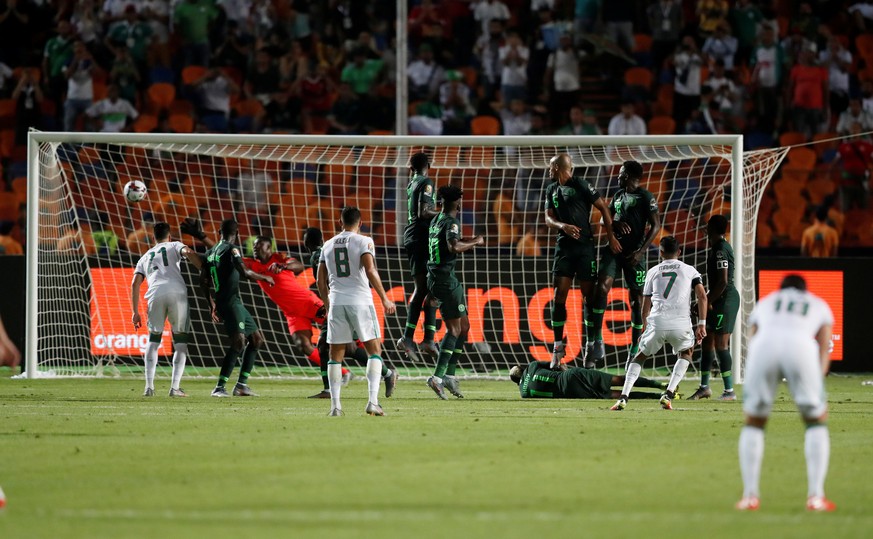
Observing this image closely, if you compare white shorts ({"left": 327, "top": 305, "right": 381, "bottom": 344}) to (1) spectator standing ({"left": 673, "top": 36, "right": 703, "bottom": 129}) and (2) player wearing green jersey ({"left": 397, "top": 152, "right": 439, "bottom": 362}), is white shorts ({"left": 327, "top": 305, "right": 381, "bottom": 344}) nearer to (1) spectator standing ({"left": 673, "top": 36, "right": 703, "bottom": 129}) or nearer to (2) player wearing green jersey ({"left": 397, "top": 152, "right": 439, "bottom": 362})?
(2) player wearing green jersey ({"left": 397, "top": 152, "right": 439, "bottom": 362})

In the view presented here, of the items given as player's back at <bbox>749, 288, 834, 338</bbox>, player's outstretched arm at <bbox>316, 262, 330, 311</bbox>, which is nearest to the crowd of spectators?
player's outstretched arm at <bbox>316, 262, 330, 311</bbox>

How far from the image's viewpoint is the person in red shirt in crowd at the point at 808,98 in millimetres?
24750

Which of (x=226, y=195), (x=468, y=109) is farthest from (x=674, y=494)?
(x=468, y=109)

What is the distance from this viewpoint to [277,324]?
67.9ft

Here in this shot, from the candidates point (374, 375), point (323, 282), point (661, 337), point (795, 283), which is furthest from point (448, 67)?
point (795, 283)

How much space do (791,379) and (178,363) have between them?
32.8ft

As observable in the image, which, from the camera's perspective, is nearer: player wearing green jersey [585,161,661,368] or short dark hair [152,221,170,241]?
player wearing green jersey [585,161,661,368]

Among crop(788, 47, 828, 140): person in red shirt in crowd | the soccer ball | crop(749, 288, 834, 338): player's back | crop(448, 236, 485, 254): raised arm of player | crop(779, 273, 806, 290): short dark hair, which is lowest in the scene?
crop(749, 288, 834, 338): player's back

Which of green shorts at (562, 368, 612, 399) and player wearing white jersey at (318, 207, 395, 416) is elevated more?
player wearing white jersey at (318, 207, 395, 416)

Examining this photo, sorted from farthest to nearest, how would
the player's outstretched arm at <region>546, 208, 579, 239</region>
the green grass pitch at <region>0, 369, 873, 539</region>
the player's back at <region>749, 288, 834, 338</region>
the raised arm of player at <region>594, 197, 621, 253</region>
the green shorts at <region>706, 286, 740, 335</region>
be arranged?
the green shorts at <region>706, 286, 740, 335</region>, the player's outstretched arm at <region>546, 208, 579, 239</region>, the raised arm of player at <region>594, 197, 621, 253</region>, the player's back at <region>749, 288, 834, 338</region>, the green grass pitch at <region>0, 369, 873, 539</region>

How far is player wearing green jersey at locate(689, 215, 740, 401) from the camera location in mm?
15203

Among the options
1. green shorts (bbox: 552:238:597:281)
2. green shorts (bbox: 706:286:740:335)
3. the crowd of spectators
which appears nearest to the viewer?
green shorts (bbox: 552:238:597:281)

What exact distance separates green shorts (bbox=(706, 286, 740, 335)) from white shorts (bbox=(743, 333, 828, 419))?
8.32 meters

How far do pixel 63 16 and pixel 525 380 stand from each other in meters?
15.5
